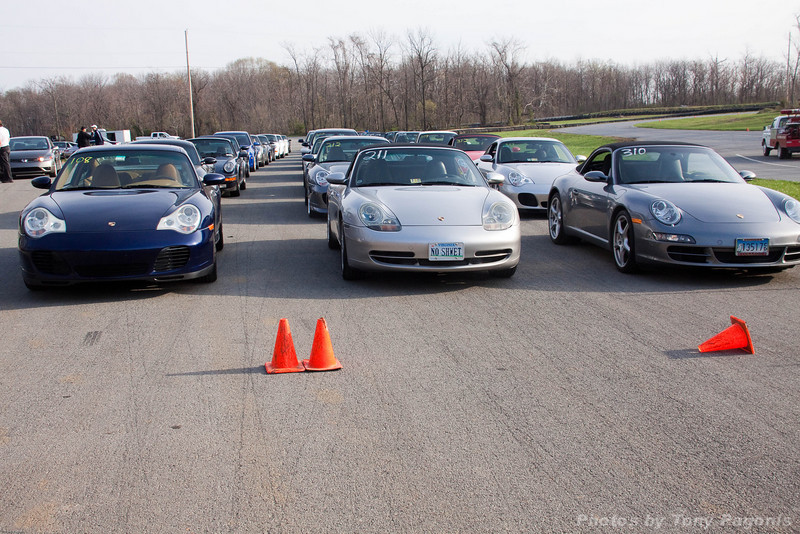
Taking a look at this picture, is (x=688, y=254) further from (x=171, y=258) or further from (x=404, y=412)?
(x=171, y=258)

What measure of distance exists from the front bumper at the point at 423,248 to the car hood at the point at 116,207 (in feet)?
6.53

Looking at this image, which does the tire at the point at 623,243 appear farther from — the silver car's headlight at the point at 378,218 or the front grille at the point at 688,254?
the silver car's headlight at the point at 378,218

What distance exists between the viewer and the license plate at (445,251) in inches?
271

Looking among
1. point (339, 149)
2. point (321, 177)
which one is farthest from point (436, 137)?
point (321, 177)

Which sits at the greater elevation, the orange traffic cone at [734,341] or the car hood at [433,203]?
the car hood at [433,203]

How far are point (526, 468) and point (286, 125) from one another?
11445 centimetres

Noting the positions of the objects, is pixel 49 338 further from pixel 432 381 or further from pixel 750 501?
pixel 750 501

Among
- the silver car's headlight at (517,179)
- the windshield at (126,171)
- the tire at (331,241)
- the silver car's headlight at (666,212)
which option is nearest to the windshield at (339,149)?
the silver car's headlight at (517,179)

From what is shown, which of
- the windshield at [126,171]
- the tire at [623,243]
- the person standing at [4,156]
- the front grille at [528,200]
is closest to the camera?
the tire at [623,243]

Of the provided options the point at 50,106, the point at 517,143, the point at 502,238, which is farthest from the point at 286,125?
the point at 502,238

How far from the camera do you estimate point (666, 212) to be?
7.54 meters

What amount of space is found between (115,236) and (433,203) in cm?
312

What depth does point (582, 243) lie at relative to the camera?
10.4 meters

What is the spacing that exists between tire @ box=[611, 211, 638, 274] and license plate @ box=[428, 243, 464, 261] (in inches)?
82.5
